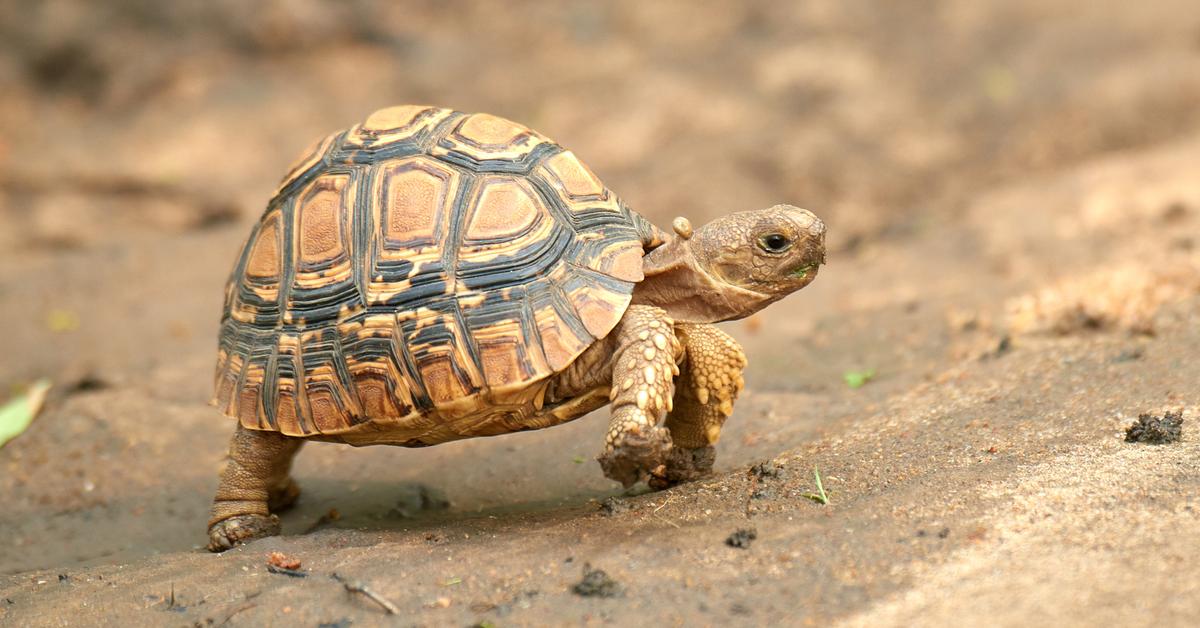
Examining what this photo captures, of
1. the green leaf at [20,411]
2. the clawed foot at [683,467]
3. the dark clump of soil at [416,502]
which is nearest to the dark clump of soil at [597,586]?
the clawed foot at [683,467]

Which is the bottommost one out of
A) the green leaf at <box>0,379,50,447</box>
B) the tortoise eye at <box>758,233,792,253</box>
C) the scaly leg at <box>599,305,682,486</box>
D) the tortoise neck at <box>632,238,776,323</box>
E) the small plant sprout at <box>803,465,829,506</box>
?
the small plant sprout at <box>803,465,829,506</box>

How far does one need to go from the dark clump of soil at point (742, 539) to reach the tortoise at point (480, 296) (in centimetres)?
33

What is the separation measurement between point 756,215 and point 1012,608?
A: 1639 mm

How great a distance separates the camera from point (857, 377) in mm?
5418

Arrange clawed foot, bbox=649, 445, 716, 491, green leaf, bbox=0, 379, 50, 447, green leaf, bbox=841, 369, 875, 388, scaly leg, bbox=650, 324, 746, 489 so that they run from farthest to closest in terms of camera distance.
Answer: green leaf, bbox=0, 379, 50, 447 < green leaf, bbox=841, 369, 875, 388 < clawed foot, bbox=649, 445, 716, 491 < scaly leg, bbox=650, 324, 746, 489

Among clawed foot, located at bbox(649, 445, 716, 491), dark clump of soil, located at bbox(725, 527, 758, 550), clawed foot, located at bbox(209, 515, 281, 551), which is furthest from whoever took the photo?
clawed foot, located at bbox(209, 515, 281, 551)

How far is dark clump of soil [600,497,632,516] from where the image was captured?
3.81m

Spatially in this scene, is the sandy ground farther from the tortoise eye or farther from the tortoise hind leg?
the tortoise eye

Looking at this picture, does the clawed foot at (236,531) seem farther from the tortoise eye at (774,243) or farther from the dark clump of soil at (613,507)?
the tortoise eye at (774,243)

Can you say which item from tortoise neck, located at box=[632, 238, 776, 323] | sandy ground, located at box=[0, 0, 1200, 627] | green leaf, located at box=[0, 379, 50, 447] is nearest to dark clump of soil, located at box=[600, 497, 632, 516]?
sandy ground, located at box=[0, 0, 1200, 627]

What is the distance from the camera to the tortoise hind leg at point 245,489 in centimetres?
425

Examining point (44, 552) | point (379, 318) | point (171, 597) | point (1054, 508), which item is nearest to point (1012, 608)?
point (1054, 508)

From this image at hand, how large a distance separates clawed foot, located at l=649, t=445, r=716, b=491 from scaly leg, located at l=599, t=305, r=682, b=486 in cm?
54

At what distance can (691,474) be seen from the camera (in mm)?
4133
